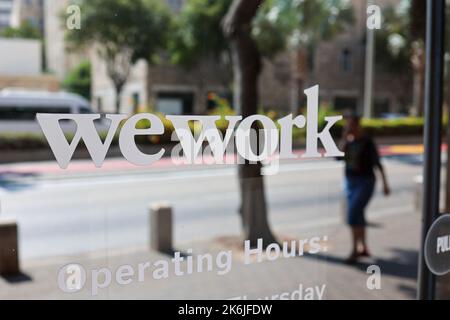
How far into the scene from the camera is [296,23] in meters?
10.3

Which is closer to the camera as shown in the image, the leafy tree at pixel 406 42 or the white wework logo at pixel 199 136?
the white wework logo at pixel 199 136

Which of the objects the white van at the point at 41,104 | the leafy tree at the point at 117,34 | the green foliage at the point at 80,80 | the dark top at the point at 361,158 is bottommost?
the dark top at the point at 361,158

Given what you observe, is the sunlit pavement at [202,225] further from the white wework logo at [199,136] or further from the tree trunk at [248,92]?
the white wework logo at [199,136]

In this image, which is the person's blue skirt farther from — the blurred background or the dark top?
the blurred background

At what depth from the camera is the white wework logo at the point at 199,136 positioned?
2363mm

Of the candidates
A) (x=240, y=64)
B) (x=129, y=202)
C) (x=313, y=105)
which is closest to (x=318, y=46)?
(x=240, y=64)

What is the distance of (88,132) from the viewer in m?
2.43

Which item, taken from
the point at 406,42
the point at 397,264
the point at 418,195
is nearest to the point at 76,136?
the point at 397,264

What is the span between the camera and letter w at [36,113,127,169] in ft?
7.64

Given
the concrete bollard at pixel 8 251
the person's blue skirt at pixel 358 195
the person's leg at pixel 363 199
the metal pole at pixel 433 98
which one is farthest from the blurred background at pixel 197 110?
the metal pole at pixel 433 98

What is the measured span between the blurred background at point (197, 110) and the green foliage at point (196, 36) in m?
0.04

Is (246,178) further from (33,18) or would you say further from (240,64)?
(240,64)

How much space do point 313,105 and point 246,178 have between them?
958 millimetres

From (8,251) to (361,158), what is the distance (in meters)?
3.81
